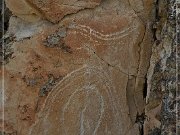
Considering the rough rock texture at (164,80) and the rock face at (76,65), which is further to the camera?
the rock face at (76,65)

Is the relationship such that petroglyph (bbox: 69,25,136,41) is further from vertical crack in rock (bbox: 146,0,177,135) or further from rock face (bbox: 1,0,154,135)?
vertical crack in rock (bbox: 146,0,177,135)

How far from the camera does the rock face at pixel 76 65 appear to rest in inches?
149

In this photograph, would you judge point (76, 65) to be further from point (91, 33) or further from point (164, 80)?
point (164, 80)

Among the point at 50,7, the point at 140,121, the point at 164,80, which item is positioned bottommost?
the point at 140,121

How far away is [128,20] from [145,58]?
258 millimetres

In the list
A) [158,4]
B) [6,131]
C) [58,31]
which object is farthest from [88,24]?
[6,131]

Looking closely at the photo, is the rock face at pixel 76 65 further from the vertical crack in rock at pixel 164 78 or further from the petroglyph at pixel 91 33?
the vertical crack in rock at pixel 164 78

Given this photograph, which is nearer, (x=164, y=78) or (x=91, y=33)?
(x=164, y=78)

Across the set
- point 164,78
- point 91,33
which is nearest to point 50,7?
point 91,33

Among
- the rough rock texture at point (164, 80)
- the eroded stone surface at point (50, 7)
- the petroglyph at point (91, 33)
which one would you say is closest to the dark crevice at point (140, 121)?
the rough rock texture at point (164, 80)

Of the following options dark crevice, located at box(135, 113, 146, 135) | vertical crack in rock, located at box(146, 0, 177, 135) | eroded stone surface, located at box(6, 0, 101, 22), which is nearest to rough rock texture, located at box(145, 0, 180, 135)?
vertical crack in rock, located at box(146, 0, 177, 135)

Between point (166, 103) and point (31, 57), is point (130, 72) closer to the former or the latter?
point (166, 103)

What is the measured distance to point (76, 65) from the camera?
3822mm

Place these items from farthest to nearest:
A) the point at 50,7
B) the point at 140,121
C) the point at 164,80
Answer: the point at 140,121, the point at 50,7, the point at 164,80
